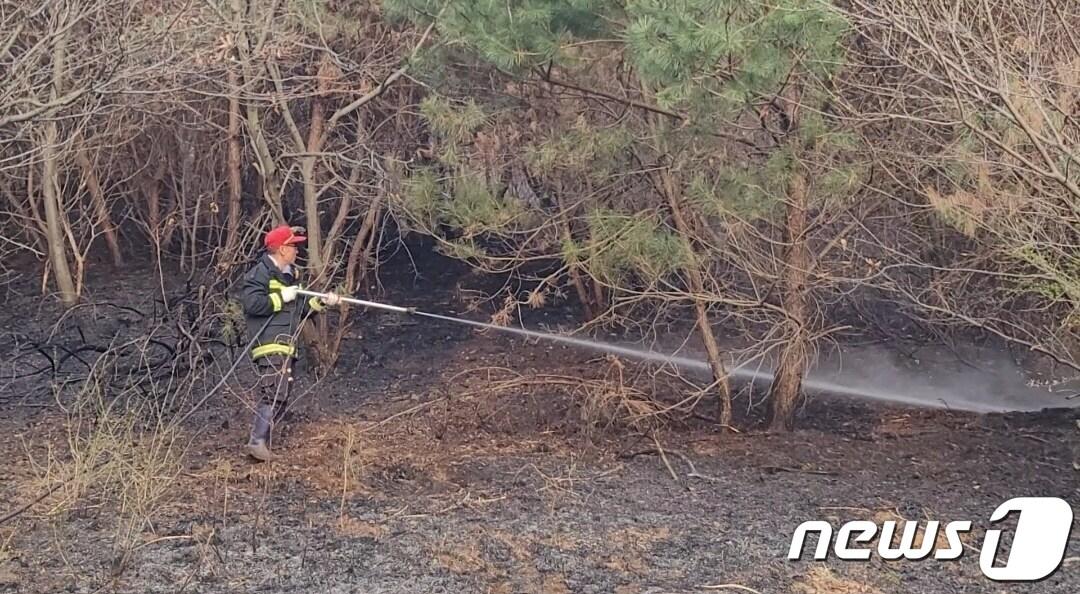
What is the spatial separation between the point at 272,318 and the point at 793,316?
335cm

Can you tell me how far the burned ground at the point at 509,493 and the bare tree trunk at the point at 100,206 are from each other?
8.67ft

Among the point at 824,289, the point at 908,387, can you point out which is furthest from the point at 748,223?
the point at 908,387

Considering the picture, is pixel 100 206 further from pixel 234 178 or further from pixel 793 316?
pixel 793 316

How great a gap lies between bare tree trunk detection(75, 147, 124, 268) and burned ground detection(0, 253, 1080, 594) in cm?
264

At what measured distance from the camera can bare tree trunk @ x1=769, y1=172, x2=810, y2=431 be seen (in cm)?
690

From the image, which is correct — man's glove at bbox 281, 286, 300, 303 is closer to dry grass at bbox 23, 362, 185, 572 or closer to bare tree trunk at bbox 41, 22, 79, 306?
dry grass at bbox 23, 362, 185, 572

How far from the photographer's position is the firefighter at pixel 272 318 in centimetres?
Answer: 663

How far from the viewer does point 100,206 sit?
37.9 ft

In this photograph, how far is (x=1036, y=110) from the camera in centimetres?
530

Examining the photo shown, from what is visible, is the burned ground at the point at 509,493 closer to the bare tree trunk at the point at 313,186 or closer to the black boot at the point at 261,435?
the black boot at the point at 261,435

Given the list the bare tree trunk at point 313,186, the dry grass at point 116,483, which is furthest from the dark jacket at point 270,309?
the bare tree trunk at point 313,186

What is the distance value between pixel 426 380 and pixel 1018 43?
218 inches

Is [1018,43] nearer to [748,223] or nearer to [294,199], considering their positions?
[748,223]

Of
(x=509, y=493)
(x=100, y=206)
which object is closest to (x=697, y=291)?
(x=509, y=493)
